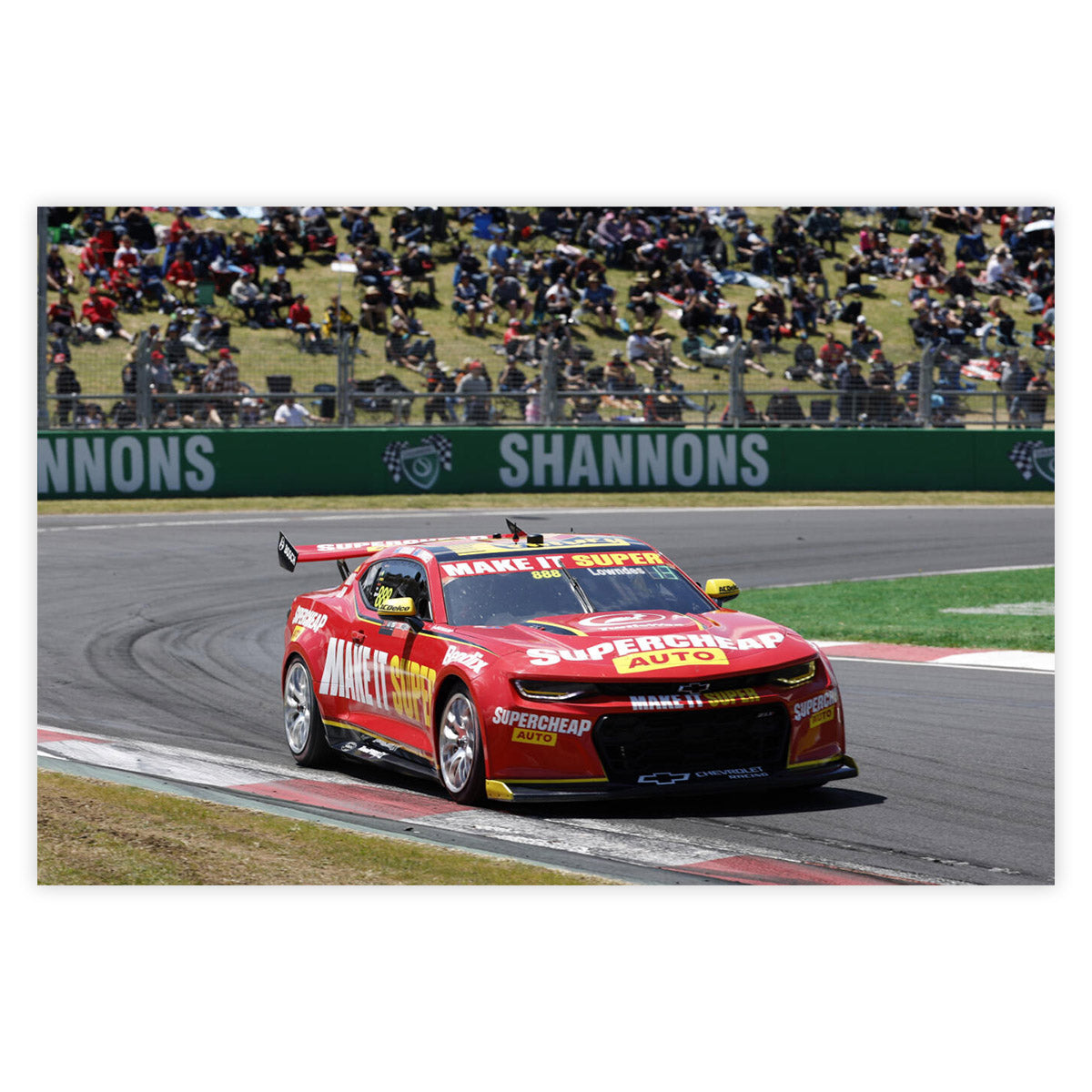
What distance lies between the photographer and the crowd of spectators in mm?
27234

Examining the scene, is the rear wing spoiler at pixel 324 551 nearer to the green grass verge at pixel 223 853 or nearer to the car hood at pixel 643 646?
the car hood at pixel 643 646

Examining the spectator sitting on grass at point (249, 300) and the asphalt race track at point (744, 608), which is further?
the spectator sitting on grass at point (249, 300)

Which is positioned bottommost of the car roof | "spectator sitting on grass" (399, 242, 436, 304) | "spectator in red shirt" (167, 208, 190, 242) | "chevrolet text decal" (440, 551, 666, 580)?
"chevrolet text decal" (440, 551, 666, 580)

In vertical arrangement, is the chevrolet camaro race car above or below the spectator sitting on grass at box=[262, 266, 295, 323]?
below

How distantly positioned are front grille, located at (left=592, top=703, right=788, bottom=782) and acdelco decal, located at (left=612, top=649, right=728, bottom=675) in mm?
220

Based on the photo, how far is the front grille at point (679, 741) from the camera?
7570 millimetres

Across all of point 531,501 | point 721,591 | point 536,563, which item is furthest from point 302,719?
point 531,501

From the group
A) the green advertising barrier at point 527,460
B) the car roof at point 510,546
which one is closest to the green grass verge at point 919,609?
the car roof at point 510,546

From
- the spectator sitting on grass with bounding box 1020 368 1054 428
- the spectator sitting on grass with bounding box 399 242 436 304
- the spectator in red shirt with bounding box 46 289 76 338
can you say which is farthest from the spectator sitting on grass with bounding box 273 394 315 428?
the spectator sitting on grass with bounding box 1020 368 1054 428

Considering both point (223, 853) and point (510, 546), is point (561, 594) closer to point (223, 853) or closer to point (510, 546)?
point (510, 546)

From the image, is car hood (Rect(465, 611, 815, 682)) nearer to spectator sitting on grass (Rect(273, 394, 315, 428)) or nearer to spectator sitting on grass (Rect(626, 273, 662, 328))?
spectator sitting on grass (Rect(273, 394, 315, 428))

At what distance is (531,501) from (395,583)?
1755 centimetres

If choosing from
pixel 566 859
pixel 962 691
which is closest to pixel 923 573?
pixel 962 691

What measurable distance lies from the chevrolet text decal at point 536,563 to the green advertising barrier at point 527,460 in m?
18.4
